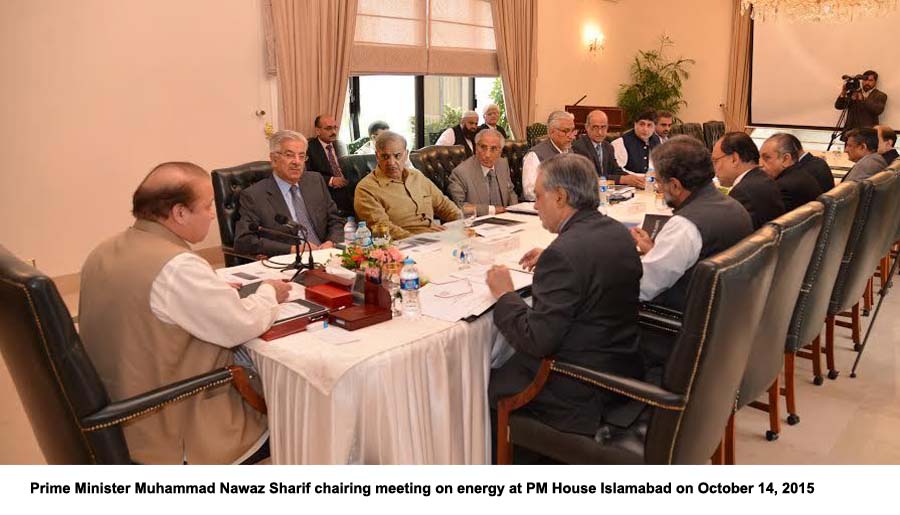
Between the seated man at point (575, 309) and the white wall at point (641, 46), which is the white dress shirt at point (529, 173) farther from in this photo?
the white wall at point (641, 46)

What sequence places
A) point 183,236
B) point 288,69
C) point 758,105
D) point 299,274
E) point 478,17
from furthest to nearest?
point 758,105, point 478,17, point 288,69, point 299,274, point 183,236

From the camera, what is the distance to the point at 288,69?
6.17 metres

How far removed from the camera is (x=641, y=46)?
432 inches

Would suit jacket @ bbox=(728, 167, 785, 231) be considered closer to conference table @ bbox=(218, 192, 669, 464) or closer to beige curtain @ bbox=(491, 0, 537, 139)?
conference table @ bbox=(218, 192, 669, 464)

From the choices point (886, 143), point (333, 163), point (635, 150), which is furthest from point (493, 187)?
point (886, 143)

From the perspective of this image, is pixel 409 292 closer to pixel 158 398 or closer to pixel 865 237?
pixel 158 398

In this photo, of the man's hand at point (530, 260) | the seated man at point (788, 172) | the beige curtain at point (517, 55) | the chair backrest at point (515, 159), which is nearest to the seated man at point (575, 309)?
the man's hand at point (530, 260)

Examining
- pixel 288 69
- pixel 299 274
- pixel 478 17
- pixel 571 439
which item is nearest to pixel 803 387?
pixel 571 439

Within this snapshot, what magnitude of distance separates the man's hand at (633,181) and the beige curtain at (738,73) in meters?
6.02

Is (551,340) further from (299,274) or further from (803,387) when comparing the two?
(803,387)

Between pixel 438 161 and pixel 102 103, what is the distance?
2538 millimetres

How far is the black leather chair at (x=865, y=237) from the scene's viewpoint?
329cm

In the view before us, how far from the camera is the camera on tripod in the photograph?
9.31 metres
